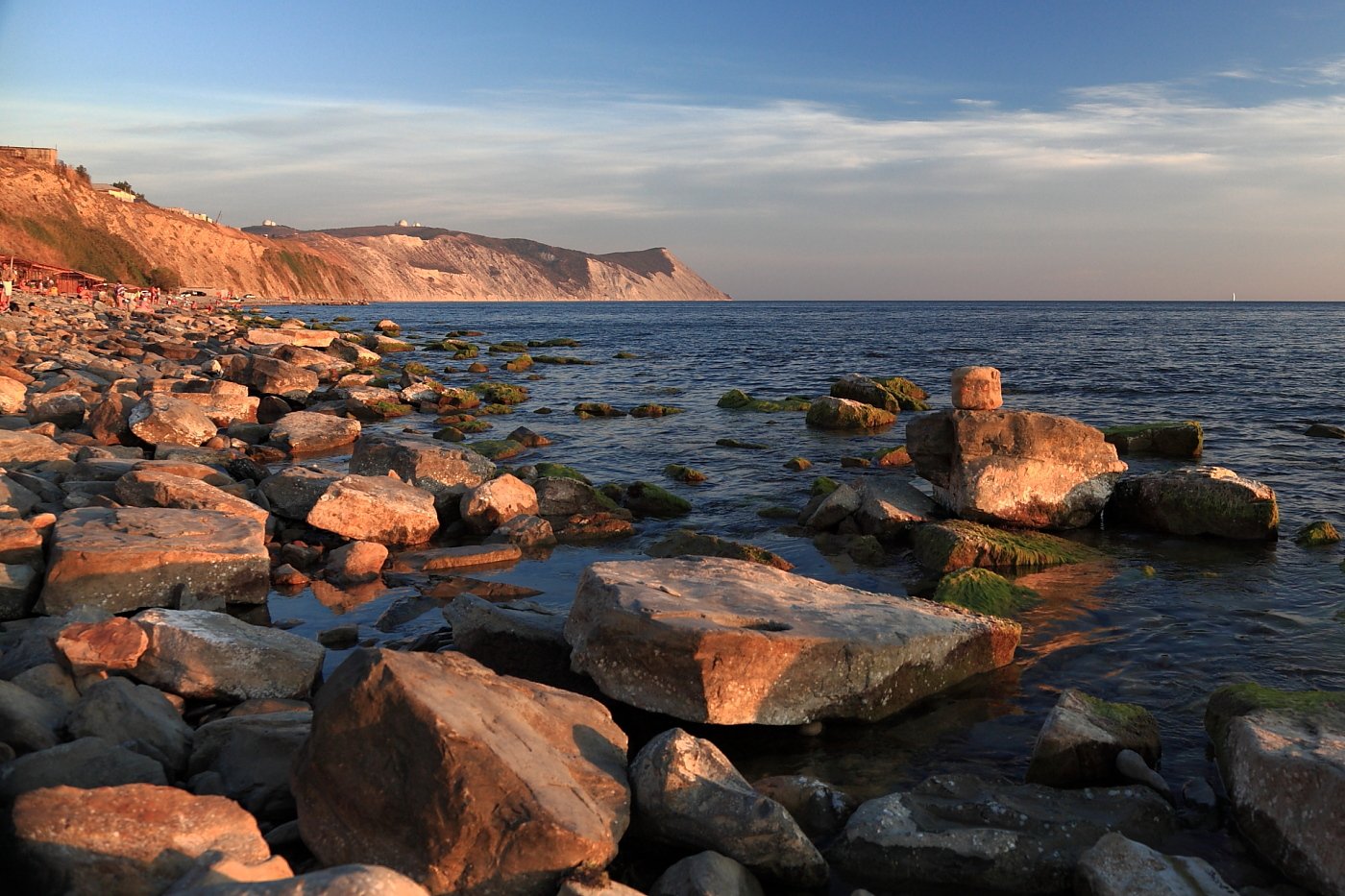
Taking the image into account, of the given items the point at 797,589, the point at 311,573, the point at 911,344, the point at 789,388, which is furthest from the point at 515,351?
the point at 797,589

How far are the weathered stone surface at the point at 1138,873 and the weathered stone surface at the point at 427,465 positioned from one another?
9.72m

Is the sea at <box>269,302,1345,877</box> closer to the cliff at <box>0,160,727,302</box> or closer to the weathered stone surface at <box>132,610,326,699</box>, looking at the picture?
the weathered stone surface at <box>132,610,326,699</box>

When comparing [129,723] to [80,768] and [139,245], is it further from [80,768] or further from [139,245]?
[139,245]

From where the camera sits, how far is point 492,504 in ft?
40.3

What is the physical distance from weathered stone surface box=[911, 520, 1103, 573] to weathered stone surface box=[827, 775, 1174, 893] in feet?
17.2

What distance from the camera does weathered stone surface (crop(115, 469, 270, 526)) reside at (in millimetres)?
10148

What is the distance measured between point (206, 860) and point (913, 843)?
3.57 metres

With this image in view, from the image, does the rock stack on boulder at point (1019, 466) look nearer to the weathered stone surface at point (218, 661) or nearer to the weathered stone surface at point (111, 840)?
the weathered stone surface at point (218, 661)

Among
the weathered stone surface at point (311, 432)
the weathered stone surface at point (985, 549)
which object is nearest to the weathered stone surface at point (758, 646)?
the weathered stone surface at point (985, 549)

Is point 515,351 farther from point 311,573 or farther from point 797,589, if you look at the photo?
point 797,589

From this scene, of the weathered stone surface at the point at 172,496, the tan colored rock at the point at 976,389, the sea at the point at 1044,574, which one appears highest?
the tan colored rock at the point at 976,389

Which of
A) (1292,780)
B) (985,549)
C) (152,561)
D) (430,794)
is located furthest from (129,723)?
(985,549)

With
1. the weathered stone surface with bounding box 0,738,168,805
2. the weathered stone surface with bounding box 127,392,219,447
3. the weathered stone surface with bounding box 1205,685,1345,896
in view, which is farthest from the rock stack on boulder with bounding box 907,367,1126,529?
the weathered stone surface with bounding box 127,392,219,447

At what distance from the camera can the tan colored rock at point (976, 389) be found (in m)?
12.9
